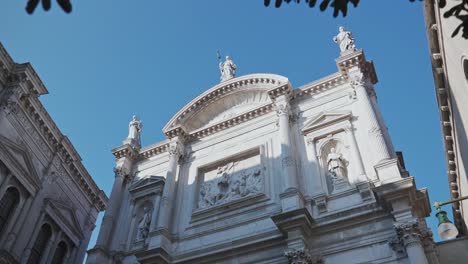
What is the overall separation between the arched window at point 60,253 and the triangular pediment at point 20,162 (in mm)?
3507

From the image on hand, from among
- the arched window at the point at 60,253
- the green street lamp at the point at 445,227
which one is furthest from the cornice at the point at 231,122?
the green street lamp at the point at 445,227

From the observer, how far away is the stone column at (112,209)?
54.3 ft

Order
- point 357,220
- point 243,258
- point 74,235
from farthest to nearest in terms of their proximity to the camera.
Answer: point 74,235 < point 243,258 < point 357,220

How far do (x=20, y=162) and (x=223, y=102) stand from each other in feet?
29.9

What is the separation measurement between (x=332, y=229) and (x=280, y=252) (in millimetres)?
1655

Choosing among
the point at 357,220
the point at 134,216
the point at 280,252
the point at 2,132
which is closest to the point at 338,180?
the point at 357,220

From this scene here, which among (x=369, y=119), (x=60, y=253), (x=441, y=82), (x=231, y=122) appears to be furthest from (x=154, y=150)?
(x=441, y=82)

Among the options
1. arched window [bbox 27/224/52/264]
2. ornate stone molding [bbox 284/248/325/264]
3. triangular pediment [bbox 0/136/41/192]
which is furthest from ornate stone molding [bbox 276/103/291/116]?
arched window [bbox 27/224/52/264]

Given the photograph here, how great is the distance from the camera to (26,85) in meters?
19.3

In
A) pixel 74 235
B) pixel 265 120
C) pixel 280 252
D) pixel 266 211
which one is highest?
pixel 265 120

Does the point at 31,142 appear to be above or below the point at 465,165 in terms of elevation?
above

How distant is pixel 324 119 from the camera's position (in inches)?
612

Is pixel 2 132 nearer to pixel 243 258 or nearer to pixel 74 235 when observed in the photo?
pixel 74 235

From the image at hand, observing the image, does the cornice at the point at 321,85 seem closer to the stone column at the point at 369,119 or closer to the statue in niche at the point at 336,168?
the stone column at the point at 369,119
